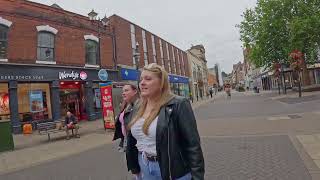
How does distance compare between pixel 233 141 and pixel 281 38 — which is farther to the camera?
pixel 281 38

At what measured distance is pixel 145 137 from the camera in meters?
3.06

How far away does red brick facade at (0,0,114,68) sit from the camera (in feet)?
67.5

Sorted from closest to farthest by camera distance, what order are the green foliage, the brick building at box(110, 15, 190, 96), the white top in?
the white top, the brick building at box(110, 15, 190, 96), the green foliage

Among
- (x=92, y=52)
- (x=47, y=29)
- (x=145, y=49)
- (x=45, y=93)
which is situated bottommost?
(x=45, y=93)

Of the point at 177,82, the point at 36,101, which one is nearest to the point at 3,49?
the point at 36,101

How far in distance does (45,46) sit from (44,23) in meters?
1.45

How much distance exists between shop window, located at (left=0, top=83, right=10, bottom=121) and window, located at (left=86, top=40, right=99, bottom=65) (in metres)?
7.38

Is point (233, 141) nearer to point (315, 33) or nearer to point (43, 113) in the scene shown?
point (43, 113)

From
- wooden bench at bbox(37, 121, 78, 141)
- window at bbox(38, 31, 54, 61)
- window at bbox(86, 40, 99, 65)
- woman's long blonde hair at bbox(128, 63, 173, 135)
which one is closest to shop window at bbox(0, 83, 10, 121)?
window at bbox(38, 31, 54, 61)

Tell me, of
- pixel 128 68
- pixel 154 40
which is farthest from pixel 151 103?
pixel 154 40

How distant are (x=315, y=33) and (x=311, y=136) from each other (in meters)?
30.5

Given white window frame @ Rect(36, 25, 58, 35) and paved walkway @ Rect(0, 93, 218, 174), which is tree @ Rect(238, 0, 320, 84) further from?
paved walkway @ Rect(0, 93, 218, 174)

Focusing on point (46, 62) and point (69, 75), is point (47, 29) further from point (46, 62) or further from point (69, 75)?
point (69, 75)

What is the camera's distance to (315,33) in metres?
37.4
